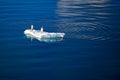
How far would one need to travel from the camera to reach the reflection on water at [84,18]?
20688mm

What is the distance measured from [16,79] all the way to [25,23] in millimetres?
10135

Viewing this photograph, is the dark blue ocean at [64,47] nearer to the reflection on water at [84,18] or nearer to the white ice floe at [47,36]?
the reflection on water at [84,18]

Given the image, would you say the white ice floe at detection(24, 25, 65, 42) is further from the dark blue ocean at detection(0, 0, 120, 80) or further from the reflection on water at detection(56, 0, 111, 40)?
the reflection on water at detection(56, 0, 111, 40)

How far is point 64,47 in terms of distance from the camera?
18.6 meters

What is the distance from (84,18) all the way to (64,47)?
757 cm

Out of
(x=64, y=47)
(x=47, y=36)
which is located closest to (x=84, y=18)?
(x=47, y=36)

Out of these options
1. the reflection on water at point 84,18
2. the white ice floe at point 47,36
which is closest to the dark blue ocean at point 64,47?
the reflection on water at point 84,18

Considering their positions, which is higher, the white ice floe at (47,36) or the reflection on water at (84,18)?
the reflection on water at (84,18)

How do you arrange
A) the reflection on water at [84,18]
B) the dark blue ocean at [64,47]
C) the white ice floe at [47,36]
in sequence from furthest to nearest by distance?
the reflection on water at [84,18] → the white ice floe at [47,36] → the dark blue ocean at [64,47]

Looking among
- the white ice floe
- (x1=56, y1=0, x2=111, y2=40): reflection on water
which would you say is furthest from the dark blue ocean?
the white ice floe

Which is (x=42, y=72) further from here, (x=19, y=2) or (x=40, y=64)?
(x=19, y=2)

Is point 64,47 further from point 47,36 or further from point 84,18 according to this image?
point 84,18

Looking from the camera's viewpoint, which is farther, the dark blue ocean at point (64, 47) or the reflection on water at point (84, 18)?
the reflection on water at point (84, 18)

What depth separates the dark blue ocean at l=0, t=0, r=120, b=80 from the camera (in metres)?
15.6
